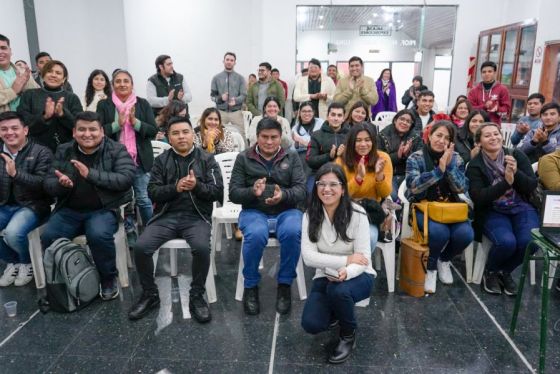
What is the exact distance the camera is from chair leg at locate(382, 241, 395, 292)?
2.84 meters

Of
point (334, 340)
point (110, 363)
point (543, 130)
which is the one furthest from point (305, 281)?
point (543, 130)

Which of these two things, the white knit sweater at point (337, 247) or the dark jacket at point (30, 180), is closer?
the white knit sweater at point (337, 247)

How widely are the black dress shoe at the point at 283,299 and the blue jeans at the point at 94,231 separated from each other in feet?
3.55

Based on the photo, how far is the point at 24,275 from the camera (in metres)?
2.97

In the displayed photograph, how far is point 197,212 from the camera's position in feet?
9.11

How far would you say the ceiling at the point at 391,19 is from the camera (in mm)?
7285

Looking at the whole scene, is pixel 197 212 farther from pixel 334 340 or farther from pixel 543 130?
pixel 543 130

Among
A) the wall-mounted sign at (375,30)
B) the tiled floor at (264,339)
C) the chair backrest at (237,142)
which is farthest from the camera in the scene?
the wall-mounted sign at (375,30)

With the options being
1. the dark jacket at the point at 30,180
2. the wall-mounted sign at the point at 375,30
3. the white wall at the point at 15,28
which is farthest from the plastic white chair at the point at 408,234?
the wall-mounted sign at the point at 375,30

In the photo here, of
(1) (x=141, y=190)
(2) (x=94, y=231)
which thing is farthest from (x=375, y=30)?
(2) (x=94, y=231)

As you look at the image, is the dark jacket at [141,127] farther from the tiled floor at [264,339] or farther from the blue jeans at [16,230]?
the tiled floor at [264,339]

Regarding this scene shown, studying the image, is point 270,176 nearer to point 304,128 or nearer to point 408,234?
point 408,234

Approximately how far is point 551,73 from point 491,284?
12.0 feet

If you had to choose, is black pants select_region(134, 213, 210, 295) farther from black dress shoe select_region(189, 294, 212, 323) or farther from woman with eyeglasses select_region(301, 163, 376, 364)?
woman with eyeglasses select_region(301, 163, 376, 364)
